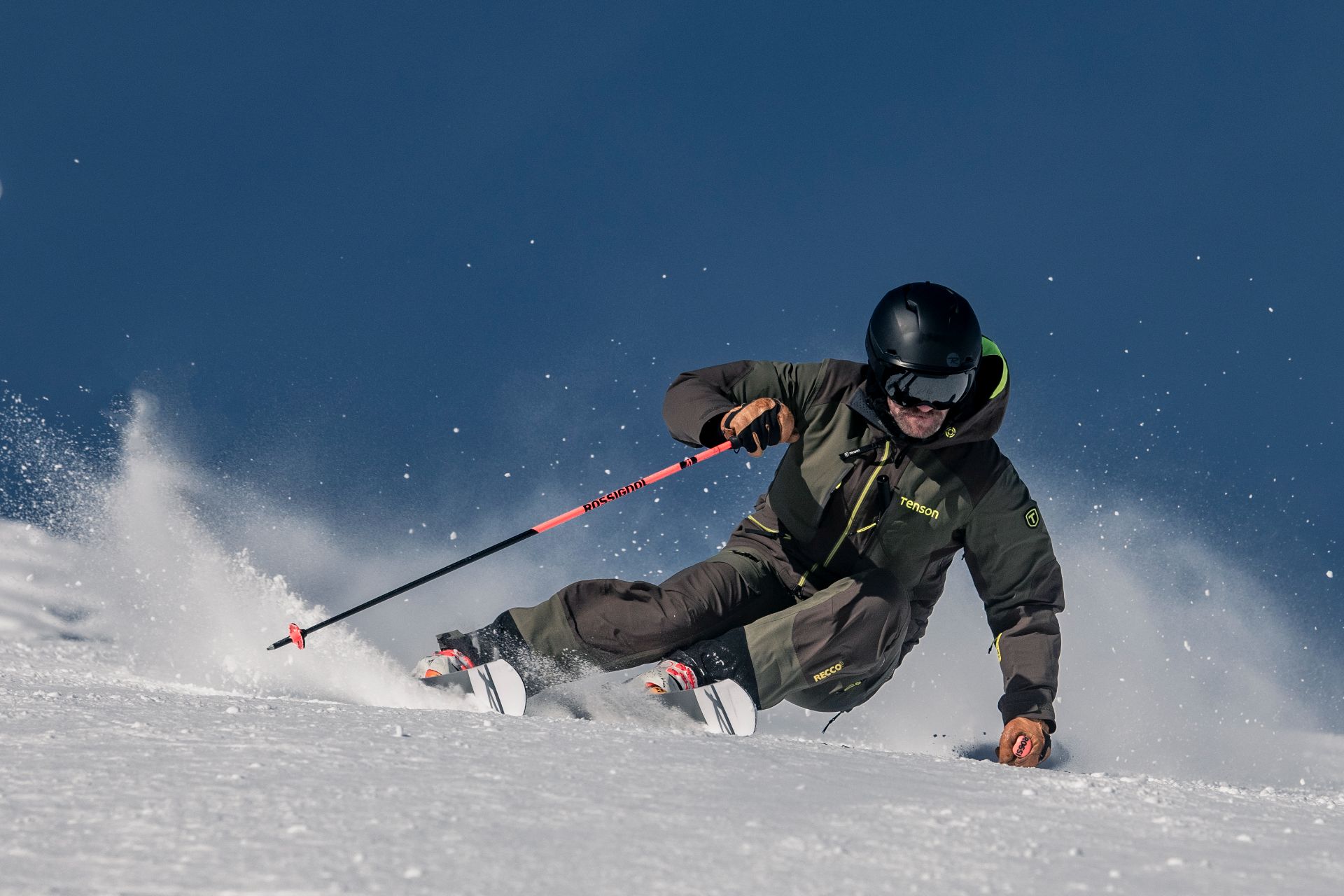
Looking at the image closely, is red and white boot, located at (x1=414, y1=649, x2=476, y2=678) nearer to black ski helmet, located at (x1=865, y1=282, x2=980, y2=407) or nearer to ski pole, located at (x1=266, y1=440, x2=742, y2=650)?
ski pole, located at (x1=266, y1=440, x2=742, y2=650)

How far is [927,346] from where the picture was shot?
365 cm

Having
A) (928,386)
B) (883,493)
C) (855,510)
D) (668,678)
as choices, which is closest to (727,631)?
(668,678)

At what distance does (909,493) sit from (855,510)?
0.67 feet

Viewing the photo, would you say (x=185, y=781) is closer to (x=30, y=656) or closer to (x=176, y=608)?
(x=30, y=656)

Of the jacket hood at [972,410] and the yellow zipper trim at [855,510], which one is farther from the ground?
the jacket hood at [972,410]

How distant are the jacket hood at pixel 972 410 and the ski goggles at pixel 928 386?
0.09m

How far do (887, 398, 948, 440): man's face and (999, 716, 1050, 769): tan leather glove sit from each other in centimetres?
102

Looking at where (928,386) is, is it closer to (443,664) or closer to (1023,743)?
(1023,743)

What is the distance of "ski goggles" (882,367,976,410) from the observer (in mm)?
3680

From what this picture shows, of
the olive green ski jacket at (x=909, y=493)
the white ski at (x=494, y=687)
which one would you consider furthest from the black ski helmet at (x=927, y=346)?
the white ski at (x=494, y=687)

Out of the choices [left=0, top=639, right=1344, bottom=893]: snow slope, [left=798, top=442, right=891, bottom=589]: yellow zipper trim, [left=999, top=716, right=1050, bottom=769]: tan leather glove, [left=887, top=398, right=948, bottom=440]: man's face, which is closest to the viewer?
[left=0, top=639, right=1344, bottom=893]: snow slope

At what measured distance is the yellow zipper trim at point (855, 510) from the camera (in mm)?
3930

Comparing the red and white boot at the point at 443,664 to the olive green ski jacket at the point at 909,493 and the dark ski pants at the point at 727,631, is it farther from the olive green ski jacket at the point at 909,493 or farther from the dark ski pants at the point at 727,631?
the olive green ski jacket at the point at 909,493

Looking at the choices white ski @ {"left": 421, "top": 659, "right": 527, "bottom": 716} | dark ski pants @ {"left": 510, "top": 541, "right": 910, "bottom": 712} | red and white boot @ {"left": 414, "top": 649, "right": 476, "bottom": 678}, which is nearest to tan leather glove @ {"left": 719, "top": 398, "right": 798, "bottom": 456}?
dark ski pants @ {"left": 510, "top": 541, "right": 910, "bottom": 712}
